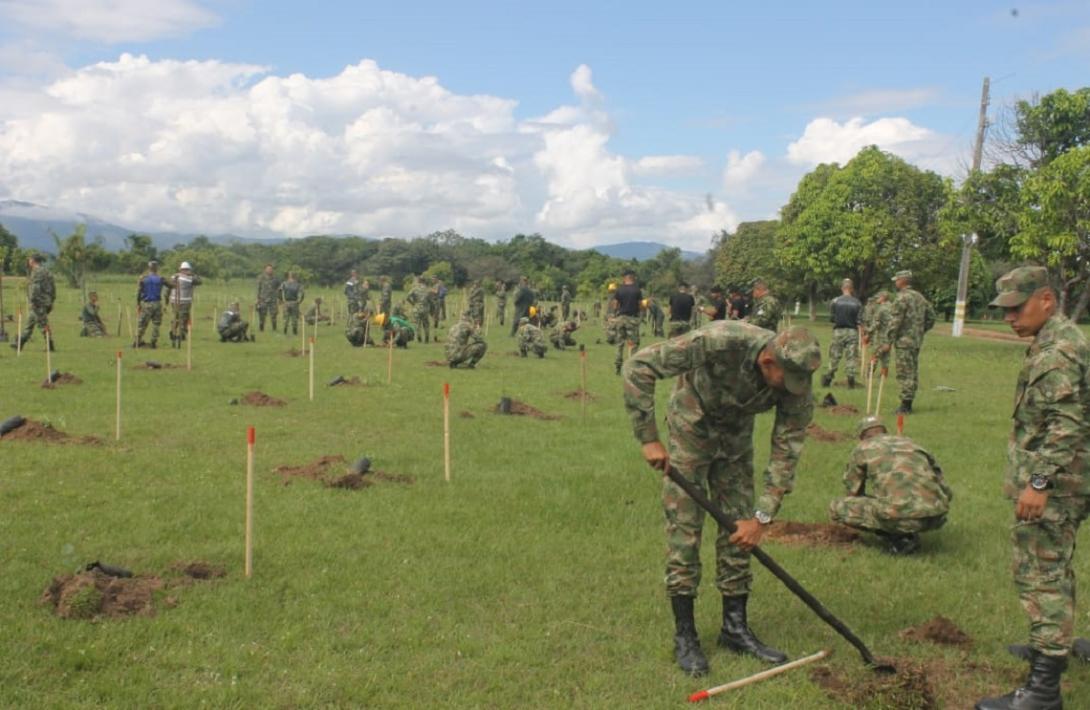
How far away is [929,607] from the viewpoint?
683cm

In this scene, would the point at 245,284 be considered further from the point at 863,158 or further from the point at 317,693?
the point at 317,693

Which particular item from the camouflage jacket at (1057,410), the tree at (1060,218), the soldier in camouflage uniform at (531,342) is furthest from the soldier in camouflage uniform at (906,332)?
the tree at (1060,218)

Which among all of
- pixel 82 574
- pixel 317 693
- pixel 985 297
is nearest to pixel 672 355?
pixel 317 693

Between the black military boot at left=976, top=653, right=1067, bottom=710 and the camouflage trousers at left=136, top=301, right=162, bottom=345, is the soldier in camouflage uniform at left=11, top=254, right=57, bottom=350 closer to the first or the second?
the camouflage trousers at left=136, top=301, right=162, bottom=345

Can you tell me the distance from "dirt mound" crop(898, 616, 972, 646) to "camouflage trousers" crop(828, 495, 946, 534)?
1.53 metres

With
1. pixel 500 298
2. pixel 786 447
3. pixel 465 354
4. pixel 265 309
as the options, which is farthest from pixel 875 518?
pixel 500 298

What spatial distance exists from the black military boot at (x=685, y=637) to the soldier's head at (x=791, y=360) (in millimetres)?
1701

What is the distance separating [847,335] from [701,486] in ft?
49.8

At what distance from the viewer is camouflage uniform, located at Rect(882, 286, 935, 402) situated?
621 inches

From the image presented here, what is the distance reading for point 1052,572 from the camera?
5.19 metres

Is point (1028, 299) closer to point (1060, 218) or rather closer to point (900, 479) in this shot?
point (900, 479)

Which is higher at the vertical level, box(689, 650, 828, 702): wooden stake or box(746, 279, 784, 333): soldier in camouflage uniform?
box(746, 279, 784, 333): soldier in camouflage uniform

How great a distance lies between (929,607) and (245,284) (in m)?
72.8

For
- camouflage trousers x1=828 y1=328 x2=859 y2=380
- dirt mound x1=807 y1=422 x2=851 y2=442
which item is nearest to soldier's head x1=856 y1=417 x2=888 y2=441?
dirt mound x1=807 y1=422 x2=851 y2=442
